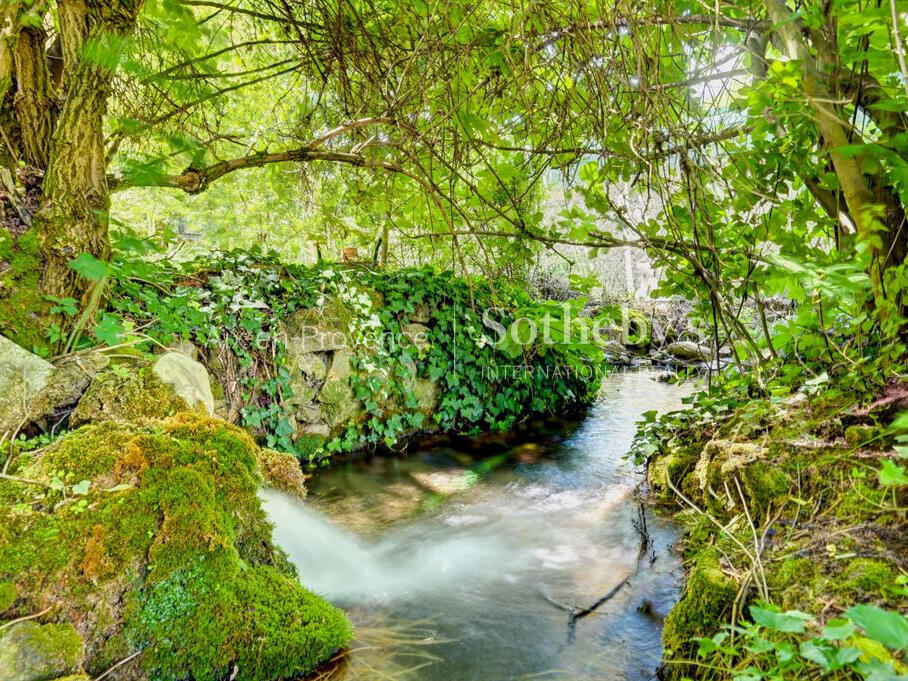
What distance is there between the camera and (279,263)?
5.13 metres

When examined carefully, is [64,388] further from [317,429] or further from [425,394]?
[425,394]

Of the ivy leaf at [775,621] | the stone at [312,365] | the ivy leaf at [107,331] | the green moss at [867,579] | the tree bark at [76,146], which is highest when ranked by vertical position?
the tree bark at [76,146]

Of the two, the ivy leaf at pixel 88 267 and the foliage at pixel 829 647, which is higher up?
the ivy leaf at pixel 88 267

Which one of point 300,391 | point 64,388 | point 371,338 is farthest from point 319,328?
point 64,388

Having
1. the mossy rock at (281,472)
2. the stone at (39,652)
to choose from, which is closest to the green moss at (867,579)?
the stone at (39,652)

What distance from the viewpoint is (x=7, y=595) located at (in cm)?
154

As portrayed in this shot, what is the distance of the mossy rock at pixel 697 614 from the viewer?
5.70ft

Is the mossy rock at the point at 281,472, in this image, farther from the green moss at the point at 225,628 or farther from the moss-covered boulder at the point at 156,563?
the green moss at the point at 225,628

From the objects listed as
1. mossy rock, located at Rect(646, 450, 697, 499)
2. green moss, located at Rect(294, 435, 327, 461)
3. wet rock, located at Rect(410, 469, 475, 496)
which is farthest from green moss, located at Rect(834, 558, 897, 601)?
green moss, located at Rect(294, 435, 327, 461)

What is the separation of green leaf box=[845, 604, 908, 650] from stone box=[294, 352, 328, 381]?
15.4ft

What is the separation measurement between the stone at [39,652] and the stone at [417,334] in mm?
4204

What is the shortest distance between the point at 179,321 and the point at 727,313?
4146 mm

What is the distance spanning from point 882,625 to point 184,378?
3.08 metres

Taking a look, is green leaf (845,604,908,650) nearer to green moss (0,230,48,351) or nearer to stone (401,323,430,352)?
green moss (0,230,48,351)
